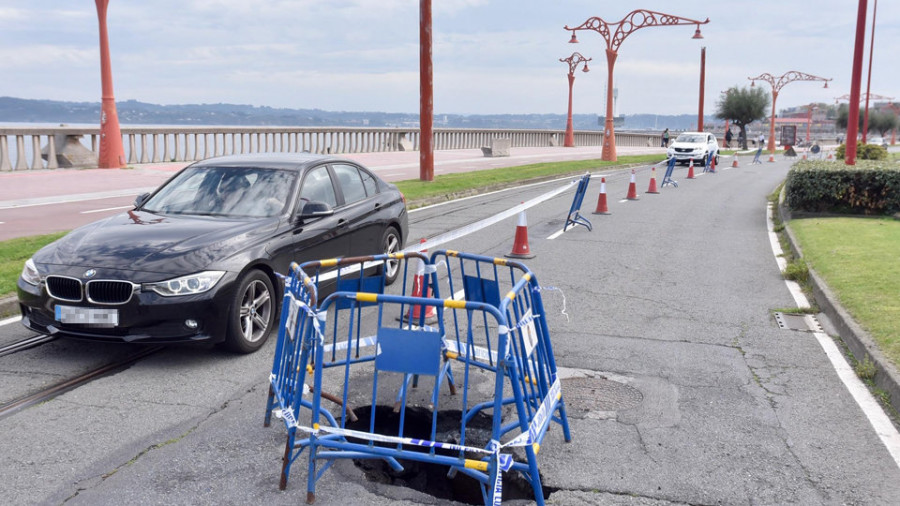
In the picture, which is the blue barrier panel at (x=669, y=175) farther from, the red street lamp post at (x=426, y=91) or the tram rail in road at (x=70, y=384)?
the tram rail in road at (x=70, y=384)

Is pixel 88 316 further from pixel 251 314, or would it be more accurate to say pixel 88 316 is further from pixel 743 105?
pixel 743 105

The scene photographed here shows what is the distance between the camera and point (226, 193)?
7566mm

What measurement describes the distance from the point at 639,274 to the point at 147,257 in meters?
6.39

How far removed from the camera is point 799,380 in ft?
20.1

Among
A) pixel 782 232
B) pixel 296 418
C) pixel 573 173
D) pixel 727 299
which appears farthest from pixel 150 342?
pixel 573 173

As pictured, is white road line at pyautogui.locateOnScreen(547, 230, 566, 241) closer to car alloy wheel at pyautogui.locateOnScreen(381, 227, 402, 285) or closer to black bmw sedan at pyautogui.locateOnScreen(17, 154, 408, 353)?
car alloy wheel at pyautogui.locateOnScreen(381, 227, 402, 285)

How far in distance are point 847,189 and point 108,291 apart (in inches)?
576

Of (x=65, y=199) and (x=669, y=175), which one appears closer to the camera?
(x=65, y=199)

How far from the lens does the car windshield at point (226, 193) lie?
7352 millimetres

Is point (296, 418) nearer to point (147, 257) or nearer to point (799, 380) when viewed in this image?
→ point (147, 257)

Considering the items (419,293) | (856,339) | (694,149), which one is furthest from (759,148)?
(419,293)

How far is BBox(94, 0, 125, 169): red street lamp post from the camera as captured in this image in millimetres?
23172

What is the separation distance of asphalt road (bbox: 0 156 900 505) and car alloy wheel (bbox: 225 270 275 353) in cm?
13

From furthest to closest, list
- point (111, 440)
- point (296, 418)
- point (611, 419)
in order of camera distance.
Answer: point (611, 419) → point (111, 440) → point (296, 418)
